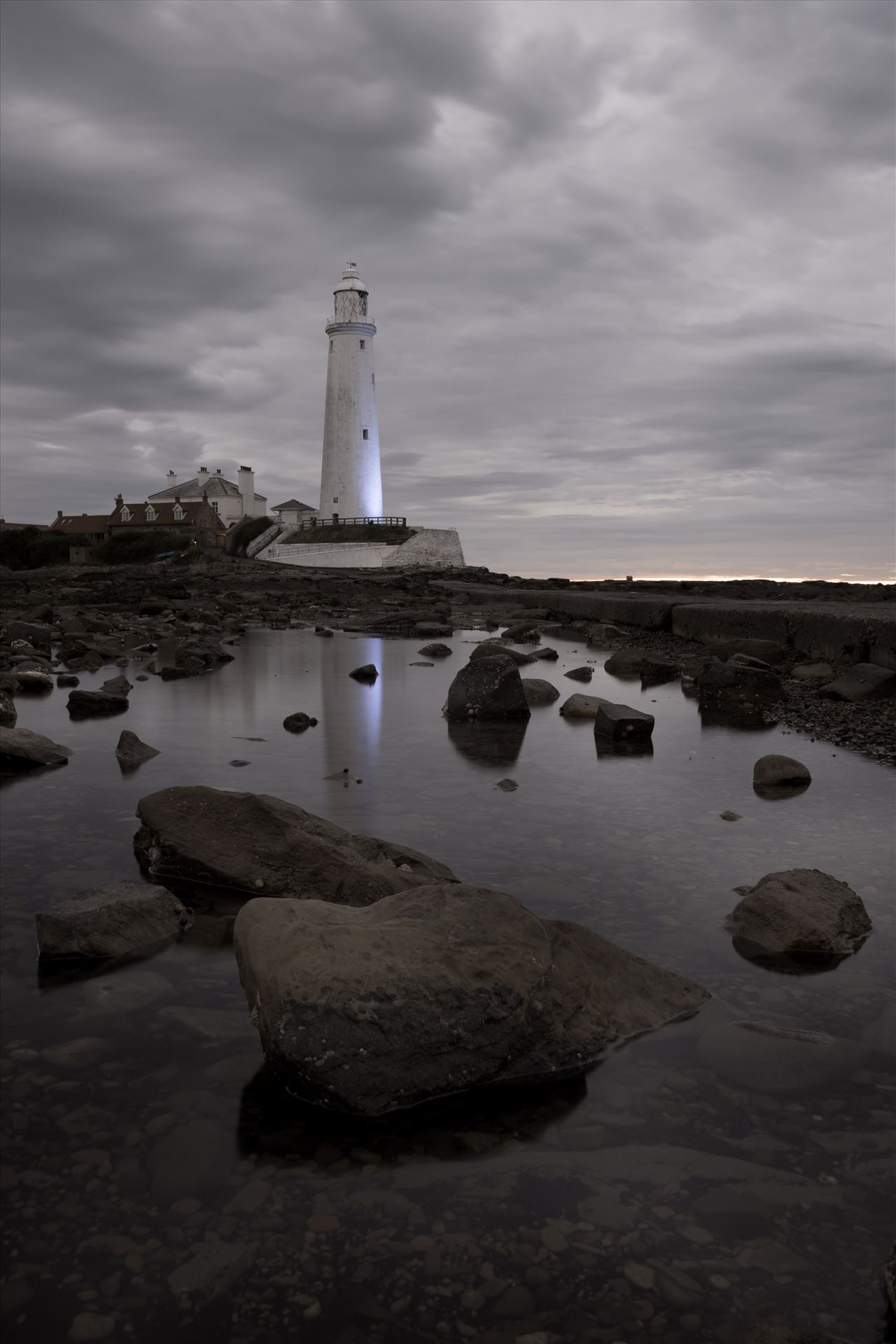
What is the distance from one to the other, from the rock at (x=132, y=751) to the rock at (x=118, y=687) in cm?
224

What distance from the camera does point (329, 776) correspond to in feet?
16.3

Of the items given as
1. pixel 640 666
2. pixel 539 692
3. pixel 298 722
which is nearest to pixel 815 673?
pixel 640 666

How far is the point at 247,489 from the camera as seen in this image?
205 feet

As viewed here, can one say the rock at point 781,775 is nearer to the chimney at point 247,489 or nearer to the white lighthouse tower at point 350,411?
the white lighthouse tower at point 350,411

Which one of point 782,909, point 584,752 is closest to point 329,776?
point 584,752

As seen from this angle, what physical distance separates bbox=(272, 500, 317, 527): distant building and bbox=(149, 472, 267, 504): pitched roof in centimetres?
158

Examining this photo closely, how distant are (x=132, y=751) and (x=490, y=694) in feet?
8.40

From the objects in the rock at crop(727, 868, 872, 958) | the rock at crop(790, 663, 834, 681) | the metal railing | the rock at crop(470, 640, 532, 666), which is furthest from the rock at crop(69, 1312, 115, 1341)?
the metal railing

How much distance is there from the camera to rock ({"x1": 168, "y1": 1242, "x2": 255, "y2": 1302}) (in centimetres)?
146

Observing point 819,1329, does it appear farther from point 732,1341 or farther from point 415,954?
point 415,954

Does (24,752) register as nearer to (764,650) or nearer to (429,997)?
(429,997)

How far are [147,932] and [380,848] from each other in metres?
0.82

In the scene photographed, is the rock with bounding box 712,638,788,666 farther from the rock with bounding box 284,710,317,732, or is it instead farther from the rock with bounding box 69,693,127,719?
the rock with bounding box 69,693,127,719

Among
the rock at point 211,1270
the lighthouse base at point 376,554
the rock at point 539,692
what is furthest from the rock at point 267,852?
the lighthouse base at point 376,554
